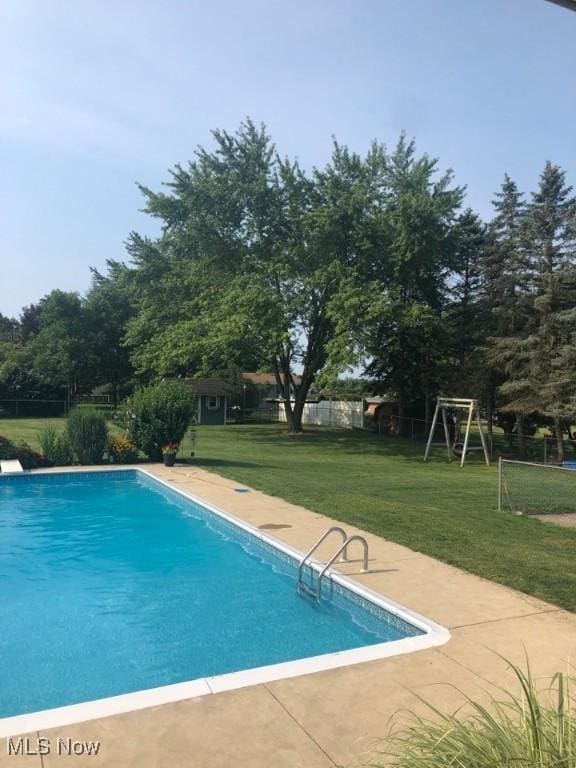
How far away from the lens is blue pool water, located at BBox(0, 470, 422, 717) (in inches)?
219

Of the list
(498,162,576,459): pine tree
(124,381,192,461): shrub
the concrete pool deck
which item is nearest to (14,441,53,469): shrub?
(124,381,192,461): shrub

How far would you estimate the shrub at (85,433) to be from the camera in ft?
57.3

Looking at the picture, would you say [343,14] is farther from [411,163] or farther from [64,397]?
[64,397]

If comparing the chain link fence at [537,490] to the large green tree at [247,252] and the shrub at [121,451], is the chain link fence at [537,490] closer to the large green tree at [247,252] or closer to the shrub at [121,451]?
the shrub at [121,451]

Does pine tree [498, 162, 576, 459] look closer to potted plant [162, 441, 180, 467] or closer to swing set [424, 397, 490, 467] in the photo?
swing set [424, 397, 490, 467]

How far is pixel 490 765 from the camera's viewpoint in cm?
238

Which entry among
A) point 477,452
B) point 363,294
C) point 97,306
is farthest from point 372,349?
point 97,306

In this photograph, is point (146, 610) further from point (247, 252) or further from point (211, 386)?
point (211, 386)

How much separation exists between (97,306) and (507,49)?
4657 centimetres

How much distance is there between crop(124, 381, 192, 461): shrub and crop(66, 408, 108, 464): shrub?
3.74 feet

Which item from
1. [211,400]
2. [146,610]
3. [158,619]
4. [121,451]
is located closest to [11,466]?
[121,451]

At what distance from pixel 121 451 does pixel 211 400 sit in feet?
74.5

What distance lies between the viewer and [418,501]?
1260 centimetres

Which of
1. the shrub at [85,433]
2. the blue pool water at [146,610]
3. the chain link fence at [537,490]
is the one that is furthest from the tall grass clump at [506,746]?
the shrub at [85,433]
